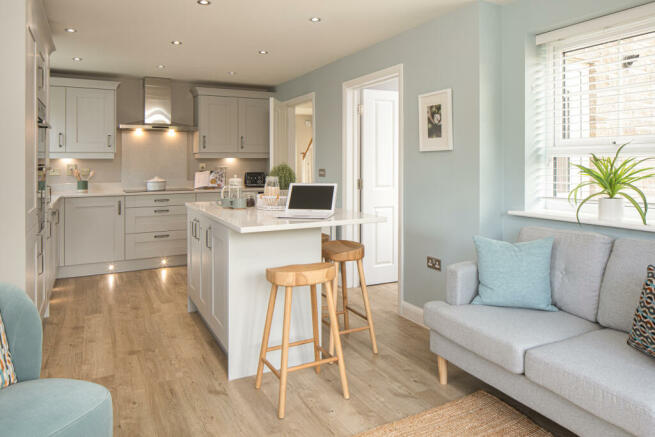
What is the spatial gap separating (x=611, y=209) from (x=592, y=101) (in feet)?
2.51

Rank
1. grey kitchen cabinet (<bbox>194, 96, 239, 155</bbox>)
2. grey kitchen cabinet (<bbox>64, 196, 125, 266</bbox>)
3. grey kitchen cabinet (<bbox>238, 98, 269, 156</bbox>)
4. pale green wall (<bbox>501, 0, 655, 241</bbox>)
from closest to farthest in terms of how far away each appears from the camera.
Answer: pale green wall (<bbox>501, 0, 655, 241</bbox>), grey kitchen cabinet (<bbox>64, 196, 125, 266</bbox>), grey kitchen cabinet (<bbox>194, 96, 239, 155</bbox>), grey kitchen cabinet (<bbox>238, 98, 269, 156</bbox>)

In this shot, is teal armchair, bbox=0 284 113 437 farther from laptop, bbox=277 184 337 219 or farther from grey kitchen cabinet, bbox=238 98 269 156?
grey kitchen cabinet, bbox=238 98 269 156

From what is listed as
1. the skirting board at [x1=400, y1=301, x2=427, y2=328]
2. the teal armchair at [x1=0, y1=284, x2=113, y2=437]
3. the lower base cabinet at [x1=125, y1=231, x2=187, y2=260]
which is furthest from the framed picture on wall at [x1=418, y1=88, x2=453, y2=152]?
the lower base cabinet at [x1=125, y1=231, x2=187, y2=260]

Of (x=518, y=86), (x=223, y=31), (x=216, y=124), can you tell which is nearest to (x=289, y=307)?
(x=518, y=86)

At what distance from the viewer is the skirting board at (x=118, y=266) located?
17.7 feet

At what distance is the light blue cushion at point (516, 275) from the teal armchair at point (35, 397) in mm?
1953

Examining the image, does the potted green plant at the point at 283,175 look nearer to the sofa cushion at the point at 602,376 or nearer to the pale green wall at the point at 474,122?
the pale green wall at the point at 474,122

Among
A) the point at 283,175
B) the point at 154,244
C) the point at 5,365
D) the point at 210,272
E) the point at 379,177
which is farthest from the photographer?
the point at 154,244

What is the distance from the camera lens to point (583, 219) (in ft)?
9.20

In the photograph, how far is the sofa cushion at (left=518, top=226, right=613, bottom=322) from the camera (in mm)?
2439

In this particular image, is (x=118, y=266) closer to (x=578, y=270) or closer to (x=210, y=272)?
(x=210, y=272)

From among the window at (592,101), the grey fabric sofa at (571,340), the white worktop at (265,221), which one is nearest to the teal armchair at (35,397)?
the white worktop at (265,221)

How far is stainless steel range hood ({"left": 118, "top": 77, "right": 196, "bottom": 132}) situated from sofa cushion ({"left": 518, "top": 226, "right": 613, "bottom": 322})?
4.96m

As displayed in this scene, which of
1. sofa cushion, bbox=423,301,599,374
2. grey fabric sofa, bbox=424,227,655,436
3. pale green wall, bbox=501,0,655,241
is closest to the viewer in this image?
grey fabric sofa, bbox=424,227,655,436
